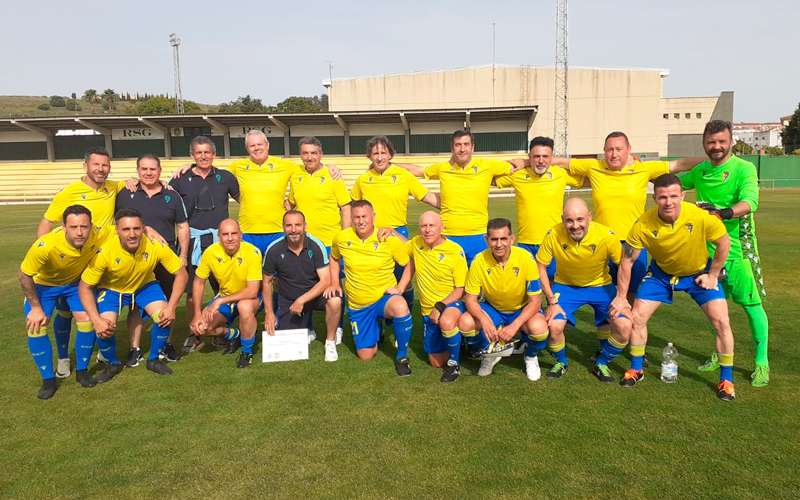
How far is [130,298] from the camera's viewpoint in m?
4.92

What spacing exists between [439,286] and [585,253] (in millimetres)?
1365

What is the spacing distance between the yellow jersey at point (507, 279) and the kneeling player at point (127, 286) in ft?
9.48

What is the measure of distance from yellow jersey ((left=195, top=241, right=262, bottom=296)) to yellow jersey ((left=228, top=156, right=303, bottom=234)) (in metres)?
0.58

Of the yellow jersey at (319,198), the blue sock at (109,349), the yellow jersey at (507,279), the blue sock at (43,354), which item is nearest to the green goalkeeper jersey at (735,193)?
the yellow jersey at (507,279)

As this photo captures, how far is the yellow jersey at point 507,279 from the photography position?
14.7 ft

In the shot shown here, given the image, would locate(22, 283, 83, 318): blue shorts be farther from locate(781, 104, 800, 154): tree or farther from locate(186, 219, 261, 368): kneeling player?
locate(781, 104, 800, 154): tree

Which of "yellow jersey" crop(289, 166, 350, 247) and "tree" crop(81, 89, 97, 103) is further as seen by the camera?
"tree" crop(81, 89, 97, 103)

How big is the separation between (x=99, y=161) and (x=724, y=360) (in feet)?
19.3

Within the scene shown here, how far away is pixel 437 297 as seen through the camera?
485 centimetres

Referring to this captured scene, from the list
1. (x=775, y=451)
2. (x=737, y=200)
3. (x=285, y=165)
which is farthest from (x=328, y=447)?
(x=737, y=200)

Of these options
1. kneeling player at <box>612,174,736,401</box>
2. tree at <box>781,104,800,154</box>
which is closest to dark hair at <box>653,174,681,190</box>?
kneeling player at <box>612,174,736,401</box>

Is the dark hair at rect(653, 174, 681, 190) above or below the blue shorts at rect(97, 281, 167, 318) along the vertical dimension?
above

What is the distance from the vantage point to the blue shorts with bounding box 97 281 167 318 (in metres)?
4.76

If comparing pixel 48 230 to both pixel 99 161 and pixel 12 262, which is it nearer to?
pixel 99 161
